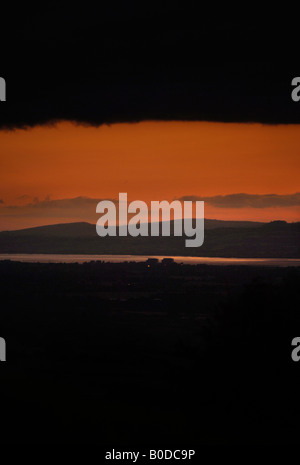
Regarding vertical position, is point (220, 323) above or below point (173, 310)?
below

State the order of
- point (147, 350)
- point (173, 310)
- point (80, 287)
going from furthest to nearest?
point (80, 287), point (173, 310), point (147, 350)

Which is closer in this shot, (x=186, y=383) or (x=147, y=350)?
(x=186, y=383)

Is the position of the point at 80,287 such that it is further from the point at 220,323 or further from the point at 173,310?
the point at 220,323

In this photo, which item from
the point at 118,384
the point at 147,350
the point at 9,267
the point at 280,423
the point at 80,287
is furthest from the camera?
the point at 9,267

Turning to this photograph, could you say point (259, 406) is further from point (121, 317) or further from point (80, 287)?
point (80, 287)

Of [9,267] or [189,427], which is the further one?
[9,267]

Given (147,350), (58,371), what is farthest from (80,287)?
(58,371)

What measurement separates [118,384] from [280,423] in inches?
690

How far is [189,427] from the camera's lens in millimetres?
23719

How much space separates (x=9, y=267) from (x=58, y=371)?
128777mm

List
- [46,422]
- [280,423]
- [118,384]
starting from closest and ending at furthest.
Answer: [46,422] < [280,423] < [118,384]

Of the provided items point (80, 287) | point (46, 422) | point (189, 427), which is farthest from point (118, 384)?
point (80, 287)
